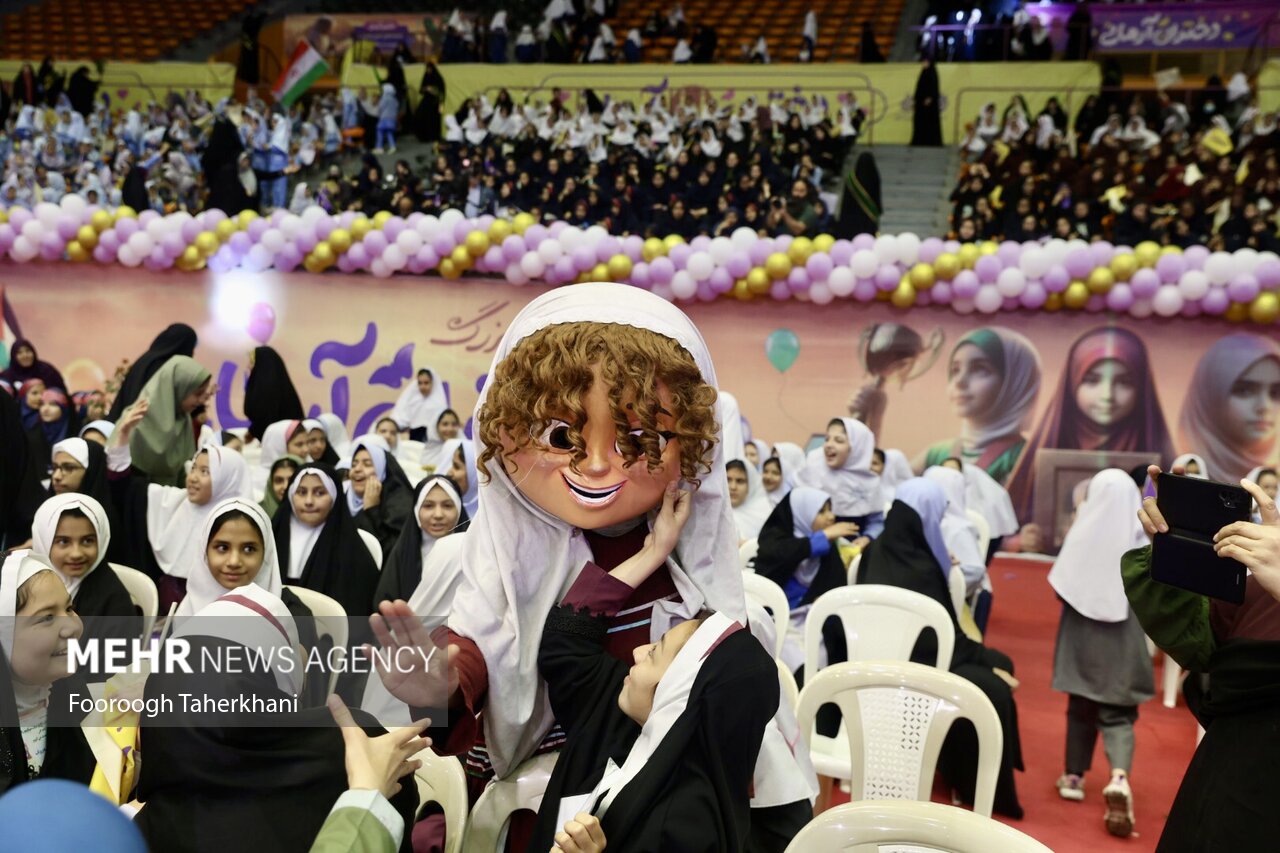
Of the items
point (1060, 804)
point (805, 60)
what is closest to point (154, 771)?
point (1060, 804)

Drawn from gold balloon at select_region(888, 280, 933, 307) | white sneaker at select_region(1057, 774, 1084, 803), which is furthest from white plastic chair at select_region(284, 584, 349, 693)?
gold balloon at select_region(888, 280, 933, 307)

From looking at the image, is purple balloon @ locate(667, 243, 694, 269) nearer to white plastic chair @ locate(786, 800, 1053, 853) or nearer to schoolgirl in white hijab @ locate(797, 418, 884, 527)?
schoolgirl in white hijab @ locate(797, 418, 884, 527)

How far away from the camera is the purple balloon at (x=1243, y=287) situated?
7.38 meters

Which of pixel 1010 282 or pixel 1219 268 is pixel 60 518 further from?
pixel 1219 268

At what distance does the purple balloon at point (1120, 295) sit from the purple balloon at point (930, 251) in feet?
3.94

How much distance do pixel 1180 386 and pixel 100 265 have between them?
360 inches

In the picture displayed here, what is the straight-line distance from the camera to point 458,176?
10688 millimetres

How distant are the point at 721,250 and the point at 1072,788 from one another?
489cm

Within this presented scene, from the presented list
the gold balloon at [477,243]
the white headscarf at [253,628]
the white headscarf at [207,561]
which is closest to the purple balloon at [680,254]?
the gold balloon at [477,243]

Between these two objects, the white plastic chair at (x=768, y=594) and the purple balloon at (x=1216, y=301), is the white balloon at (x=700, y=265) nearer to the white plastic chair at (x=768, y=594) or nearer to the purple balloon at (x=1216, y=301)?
the purple balloon at (x=1216, y=301)

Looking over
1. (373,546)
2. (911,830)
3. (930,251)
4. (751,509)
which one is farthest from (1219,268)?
(911,830)

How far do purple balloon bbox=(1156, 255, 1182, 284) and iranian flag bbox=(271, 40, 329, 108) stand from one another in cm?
958

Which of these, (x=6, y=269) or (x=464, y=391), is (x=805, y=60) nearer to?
(x=464, y=391)

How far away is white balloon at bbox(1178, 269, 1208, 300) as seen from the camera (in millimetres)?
7457
